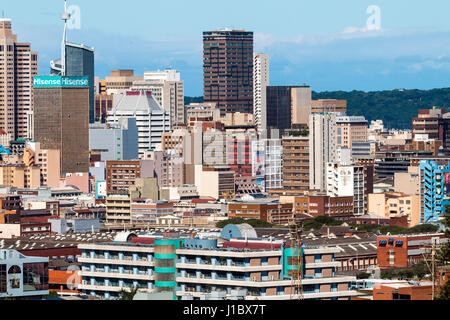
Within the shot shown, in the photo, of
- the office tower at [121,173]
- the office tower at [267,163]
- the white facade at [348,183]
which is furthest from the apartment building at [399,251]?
the office tower at [267,163]

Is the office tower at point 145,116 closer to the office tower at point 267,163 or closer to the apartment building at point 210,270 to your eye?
the office tower at point 267,163

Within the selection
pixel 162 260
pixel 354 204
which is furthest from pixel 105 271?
pixel 354 204

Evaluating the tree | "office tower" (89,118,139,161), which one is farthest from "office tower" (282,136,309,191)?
the tree

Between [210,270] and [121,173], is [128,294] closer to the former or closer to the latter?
[210,270]

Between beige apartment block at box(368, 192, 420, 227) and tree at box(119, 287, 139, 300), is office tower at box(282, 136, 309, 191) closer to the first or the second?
beige apartment block at box(368, 192, 420, 227)

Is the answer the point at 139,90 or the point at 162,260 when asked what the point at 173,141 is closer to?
the point at 139,90
